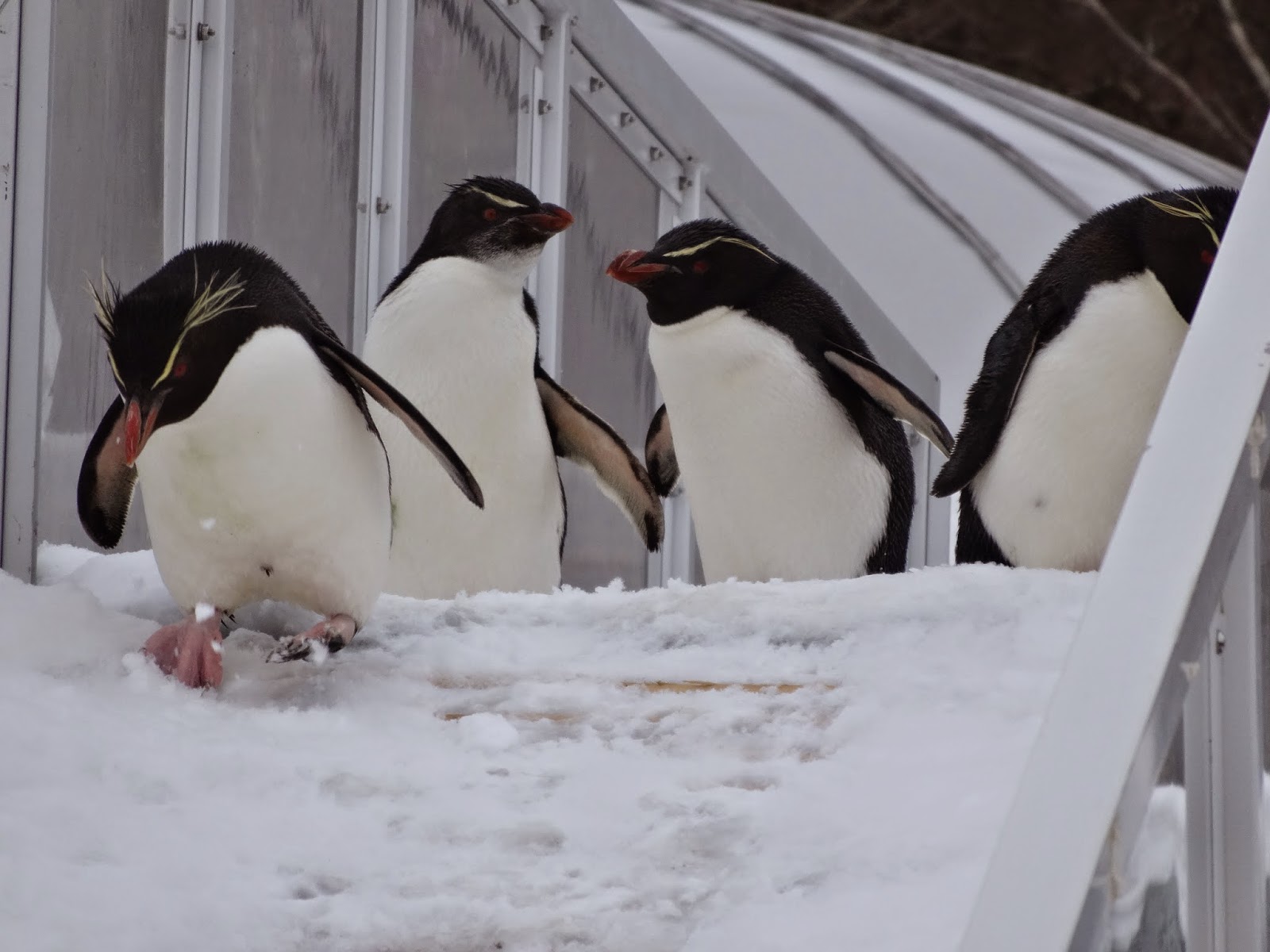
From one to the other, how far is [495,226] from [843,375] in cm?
71

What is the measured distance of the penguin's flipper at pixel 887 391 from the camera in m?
3.12

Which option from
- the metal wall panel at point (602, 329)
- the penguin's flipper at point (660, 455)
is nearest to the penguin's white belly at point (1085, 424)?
the penguin's flipper at point (660, 455)

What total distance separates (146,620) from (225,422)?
0.28 m

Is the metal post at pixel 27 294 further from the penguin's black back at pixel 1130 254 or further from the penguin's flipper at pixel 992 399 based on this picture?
the penguin's black back at pixel 1130 254

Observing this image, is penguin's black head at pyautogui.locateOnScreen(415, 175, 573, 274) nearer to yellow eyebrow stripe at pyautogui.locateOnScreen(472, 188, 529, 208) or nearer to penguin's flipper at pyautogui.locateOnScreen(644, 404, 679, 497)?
yellow eyebrow stripe at pyautogui.locateOnScreen(472, 188, 529, 208)

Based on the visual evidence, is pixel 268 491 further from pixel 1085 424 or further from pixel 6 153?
pixel 1085 424

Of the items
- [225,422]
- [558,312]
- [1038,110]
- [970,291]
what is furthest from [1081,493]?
[1038,110]

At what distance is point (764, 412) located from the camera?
10.0 feet

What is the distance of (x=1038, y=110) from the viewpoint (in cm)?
1380

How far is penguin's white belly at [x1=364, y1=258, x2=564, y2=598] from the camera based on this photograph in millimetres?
3164

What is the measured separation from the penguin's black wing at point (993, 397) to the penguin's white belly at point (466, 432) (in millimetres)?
896

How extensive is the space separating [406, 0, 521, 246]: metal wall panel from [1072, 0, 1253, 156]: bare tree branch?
1611 cm

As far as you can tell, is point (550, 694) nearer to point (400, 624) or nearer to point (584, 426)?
point (400, 624)

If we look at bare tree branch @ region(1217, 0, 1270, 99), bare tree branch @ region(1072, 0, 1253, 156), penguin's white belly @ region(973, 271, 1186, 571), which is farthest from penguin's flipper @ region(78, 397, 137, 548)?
bare tree branch @ region(1217, 0, 1270, 99)
